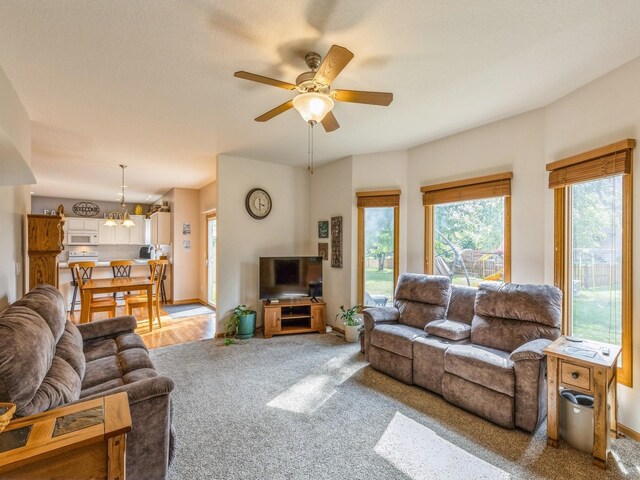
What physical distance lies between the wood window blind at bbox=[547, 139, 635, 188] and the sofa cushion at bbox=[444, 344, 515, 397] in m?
1.63

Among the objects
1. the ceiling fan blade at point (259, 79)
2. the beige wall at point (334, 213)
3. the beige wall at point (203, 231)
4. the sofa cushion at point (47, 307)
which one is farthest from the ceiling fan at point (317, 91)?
the beige wall at point (203, 231)

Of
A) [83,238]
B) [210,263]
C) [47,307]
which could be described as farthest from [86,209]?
[47,307]

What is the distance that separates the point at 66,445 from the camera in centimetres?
114

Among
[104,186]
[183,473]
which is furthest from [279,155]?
[104,186]

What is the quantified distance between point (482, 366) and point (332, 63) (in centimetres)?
246

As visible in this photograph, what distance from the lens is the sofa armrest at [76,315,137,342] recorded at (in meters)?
2.82

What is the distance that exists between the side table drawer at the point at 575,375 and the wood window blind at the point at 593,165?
1.48m

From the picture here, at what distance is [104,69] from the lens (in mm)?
2312

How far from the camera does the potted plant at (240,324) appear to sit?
4438 mm

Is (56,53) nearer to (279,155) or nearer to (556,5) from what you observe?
(279,155)

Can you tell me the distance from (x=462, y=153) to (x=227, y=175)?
3286mm

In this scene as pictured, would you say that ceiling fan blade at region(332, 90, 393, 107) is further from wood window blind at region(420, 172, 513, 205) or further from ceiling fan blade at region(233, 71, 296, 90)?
wood window blind at region(420, 172, 513, 205)

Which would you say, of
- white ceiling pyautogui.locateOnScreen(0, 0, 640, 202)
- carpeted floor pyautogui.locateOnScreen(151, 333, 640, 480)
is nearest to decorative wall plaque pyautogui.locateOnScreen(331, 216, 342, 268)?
white ceiling pyautogui.locateOnScreen(0, 0, 640, 202)

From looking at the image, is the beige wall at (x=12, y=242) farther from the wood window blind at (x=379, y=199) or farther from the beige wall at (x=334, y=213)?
the wood window blind at (x=379, y=199)
